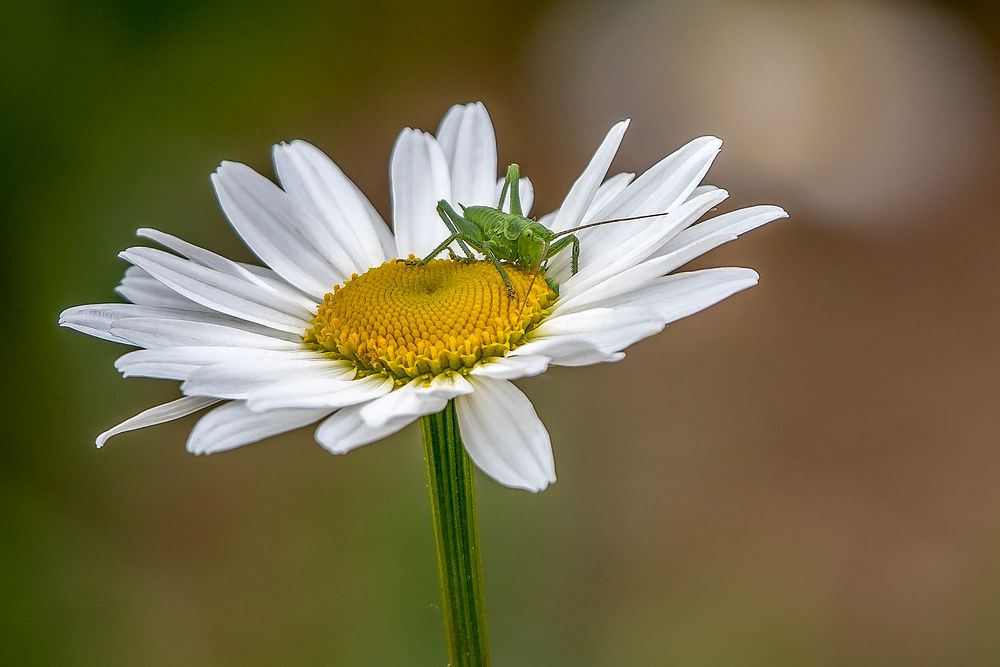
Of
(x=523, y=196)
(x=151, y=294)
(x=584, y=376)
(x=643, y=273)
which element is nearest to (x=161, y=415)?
(x=151, y=294)

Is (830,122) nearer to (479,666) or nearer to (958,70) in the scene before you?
(958,70)

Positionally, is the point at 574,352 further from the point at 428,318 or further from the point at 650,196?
the point at 650,196

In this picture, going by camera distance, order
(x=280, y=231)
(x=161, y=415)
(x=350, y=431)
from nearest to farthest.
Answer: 1. (x=350, y=431)
2. (x=161, y=415)
3. (x=280, y=231)

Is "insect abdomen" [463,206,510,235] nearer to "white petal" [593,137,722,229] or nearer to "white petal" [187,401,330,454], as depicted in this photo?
"white petal" [593,137,722,229]

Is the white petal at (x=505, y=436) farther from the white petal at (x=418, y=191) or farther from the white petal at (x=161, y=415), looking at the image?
the white petal at (x=418, y=191)

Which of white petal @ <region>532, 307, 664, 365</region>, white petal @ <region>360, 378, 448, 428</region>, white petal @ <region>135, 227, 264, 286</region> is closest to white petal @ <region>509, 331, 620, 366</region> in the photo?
white petal @ <region>532, 307, 664, 365</region>

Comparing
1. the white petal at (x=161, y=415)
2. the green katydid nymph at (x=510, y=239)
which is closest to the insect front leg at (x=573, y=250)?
the green katydid nymph at (x=510, y=239)
